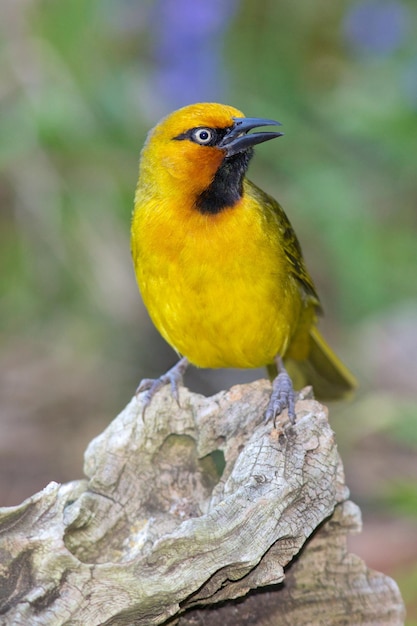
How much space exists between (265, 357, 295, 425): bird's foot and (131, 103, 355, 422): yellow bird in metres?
0.01

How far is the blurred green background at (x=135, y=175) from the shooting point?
6.54 metres

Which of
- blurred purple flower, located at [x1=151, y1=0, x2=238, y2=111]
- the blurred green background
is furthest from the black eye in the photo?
blurred purple flower, located at [x1=151, y1=0, x2=238, y2=111]

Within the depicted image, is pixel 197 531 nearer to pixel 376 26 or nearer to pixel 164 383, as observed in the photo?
pixel 164 383

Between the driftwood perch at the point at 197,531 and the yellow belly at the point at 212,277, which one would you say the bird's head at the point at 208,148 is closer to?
the yellow belly at the point at 212,277

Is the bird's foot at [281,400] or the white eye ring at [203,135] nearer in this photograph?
the bird's foot at [281,400]

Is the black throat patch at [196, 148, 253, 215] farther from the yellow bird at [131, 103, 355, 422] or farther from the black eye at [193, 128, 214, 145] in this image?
the black eye at [193, 128, 214, 145]

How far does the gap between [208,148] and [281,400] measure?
1217mm

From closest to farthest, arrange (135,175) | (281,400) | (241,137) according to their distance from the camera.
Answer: (281,400) < (241,137) < (135,175)

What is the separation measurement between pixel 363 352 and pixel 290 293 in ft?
9.44

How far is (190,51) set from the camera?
24.4 feet

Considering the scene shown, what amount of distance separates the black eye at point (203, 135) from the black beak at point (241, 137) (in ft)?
0.17

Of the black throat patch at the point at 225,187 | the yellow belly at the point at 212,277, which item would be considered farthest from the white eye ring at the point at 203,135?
the yellow belly at the point at 212,277

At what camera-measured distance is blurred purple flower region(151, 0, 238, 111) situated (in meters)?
7.14

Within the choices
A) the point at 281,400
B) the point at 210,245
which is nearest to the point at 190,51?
the point at 210,245
